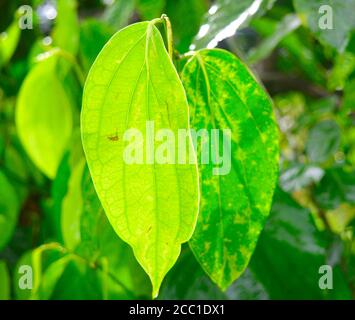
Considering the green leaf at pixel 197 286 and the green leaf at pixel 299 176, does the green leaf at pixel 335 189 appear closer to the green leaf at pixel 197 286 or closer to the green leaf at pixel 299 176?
the green leaf at pixel 299 176

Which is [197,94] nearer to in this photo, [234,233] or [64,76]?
[234,233]

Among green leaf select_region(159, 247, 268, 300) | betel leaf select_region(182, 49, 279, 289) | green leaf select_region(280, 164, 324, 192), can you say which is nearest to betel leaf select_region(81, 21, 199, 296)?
betel leaf select_region(182, 49, 279, 289)

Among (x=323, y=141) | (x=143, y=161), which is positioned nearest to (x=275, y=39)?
(x=323, y=141)

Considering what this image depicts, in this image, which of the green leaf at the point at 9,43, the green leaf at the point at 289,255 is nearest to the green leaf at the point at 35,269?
the green leaf at the point at 289,255

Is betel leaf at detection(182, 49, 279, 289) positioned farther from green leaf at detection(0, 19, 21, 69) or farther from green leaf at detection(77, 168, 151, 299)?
green leaf at detection(0, 19, 21, 69)

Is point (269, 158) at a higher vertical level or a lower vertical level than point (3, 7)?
lower

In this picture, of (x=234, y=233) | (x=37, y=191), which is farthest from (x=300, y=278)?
(x=37, y=191)

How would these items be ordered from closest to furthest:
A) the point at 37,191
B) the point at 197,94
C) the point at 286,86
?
the point at 197,94 < the point at 37,191 < the point at 286,86
